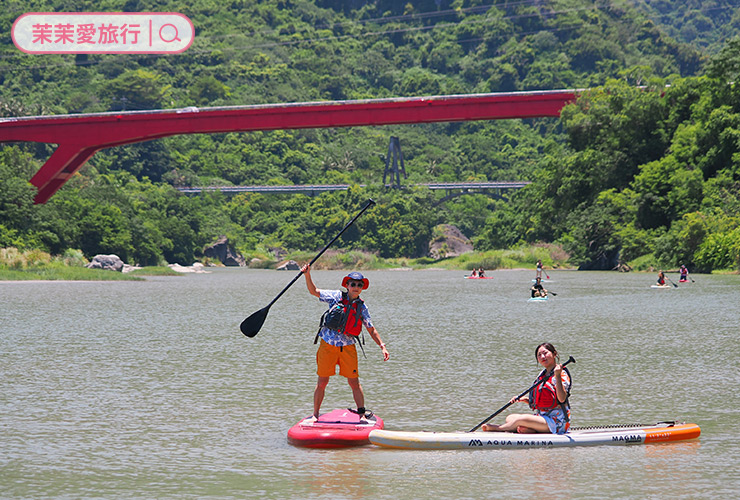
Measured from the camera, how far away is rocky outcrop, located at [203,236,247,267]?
295ft

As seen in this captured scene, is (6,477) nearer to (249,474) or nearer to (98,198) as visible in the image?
(249,474)

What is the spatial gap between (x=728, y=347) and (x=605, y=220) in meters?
39.7

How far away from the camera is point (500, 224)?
270 feet

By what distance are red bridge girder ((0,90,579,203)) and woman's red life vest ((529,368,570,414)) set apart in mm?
46239

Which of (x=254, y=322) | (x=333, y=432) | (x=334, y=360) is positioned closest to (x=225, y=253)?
(x=254, y=322)

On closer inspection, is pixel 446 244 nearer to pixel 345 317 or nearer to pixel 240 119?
pixel 240 119

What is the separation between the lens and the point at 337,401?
1120cm

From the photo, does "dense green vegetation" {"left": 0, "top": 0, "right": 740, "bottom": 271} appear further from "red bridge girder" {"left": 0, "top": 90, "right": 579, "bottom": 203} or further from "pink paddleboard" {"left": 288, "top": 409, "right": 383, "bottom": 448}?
"pink paddleboard" {"left": 288, "top": 409, "right": 383, "bottom": 448}

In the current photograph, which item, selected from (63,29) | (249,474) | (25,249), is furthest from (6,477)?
(63,29)

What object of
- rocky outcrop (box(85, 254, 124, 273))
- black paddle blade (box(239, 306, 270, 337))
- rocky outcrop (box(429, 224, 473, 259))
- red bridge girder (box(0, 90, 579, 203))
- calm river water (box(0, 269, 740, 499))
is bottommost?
calm river water (box(0, 269, 740, 499))

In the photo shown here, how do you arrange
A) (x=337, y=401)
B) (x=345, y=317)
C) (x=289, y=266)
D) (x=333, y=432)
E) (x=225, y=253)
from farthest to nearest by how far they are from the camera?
(x=225, y=253), (x=289, y=266), (x=337, y=401), (x=345, y=317), (x=333, y=432)

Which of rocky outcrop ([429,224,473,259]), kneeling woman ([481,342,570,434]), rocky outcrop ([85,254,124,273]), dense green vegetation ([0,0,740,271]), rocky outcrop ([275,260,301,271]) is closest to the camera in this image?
kneeling woman ([481,342,570,434])

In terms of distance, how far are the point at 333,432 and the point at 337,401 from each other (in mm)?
2566

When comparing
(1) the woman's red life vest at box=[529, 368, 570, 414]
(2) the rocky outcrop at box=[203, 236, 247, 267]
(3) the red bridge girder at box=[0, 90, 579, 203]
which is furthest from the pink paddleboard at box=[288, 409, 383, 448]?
(2) the rocky outcrop at box=[203, 236, 247, 267]
